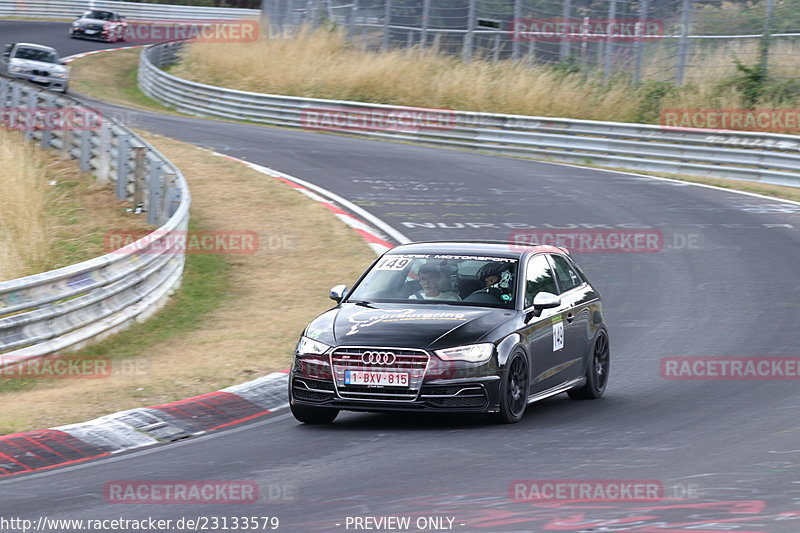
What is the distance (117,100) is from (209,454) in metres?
36.0

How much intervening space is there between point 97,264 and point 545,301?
5666 millimetres

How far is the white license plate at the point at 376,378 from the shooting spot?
9.22 metres

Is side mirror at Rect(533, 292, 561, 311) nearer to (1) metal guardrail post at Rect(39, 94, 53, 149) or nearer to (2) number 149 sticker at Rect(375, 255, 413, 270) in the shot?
(2) number 149 sticker at Rect(375, 255, 413, 270)

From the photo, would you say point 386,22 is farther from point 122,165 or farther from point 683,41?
point 122,165

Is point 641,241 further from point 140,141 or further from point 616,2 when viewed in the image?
point 616,2

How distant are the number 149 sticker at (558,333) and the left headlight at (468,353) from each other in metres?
1.32

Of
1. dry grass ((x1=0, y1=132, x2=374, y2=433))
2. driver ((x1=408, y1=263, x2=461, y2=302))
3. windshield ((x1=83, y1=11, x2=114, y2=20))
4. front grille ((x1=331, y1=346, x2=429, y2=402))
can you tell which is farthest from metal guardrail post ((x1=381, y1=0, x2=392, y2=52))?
front grille ((x1=331, y1=346, x2=429, y2=402))

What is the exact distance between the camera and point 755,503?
→ 693 centimetres

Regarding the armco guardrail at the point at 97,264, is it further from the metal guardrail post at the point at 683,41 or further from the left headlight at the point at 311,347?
the metal guardrail post at the point at 683,41

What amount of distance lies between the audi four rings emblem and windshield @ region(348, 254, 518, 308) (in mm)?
1010

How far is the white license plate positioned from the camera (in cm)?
922

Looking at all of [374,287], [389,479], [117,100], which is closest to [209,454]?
[389,479]

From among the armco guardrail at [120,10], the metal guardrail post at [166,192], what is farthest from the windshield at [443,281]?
the armco guardrail at [120,10]

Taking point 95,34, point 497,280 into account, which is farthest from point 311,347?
point 95,34
